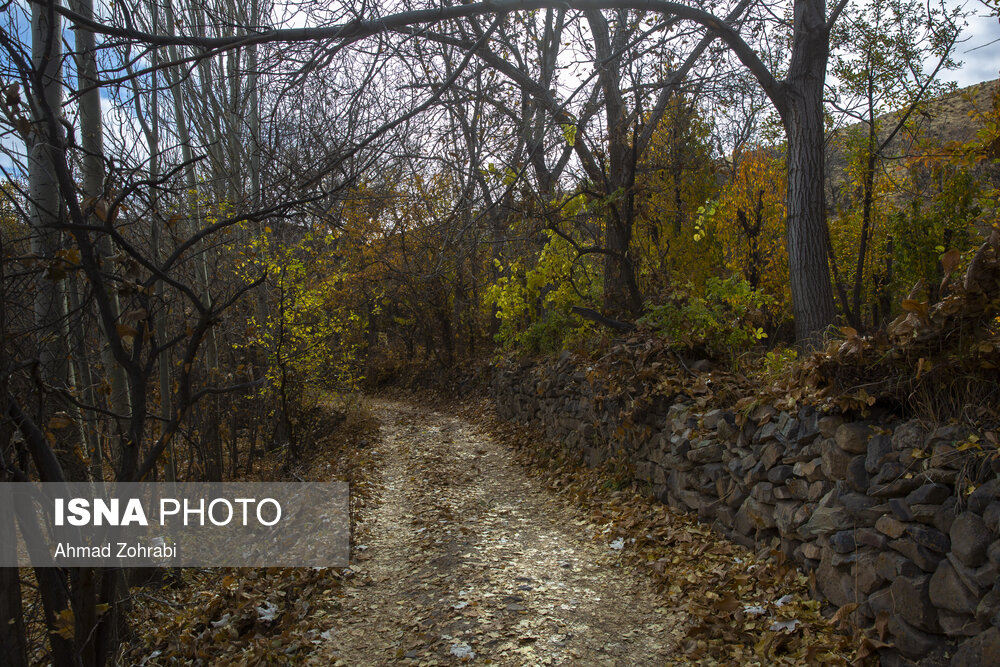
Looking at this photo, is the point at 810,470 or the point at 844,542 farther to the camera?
the point at 810,470

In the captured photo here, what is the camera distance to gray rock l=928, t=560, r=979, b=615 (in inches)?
112

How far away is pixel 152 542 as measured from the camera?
6.18 metres

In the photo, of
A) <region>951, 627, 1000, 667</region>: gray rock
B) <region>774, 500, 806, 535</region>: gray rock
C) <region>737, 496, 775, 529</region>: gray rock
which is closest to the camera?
<region>951, 627, 1000, 667</region>: gray rock

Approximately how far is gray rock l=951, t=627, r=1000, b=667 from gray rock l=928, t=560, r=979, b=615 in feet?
0.39

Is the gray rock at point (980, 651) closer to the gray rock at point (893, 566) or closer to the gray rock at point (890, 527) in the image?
the gray rock at point (893, 566)

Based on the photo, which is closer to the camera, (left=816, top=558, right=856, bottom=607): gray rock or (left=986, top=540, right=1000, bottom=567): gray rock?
(left=986, top=540, right=1000, bottom=567): gray rock

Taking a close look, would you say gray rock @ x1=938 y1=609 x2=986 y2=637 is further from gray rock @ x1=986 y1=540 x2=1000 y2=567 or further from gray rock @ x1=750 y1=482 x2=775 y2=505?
gray rock @ x1=750 y1=482 x2=775 y2=505

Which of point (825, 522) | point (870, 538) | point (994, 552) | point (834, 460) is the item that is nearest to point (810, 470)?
point (834, 460)

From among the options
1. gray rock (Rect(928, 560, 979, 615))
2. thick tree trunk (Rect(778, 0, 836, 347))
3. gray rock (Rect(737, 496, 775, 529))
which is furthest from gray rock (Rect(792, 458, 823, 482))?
thick tree trunk (Rect(778, 0, 836, 347))

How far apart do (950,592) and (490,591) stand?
2.95 meters

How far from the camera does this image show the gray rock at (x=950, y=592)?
2.84 meters

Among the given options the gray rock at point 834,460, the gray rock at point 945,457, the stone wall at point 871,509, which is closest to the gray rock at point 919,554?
the stone wall at point 871,509

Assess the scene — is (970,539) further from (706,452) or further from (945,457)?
(706,452)

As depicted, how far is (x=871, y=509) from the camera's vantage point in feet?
11.3
